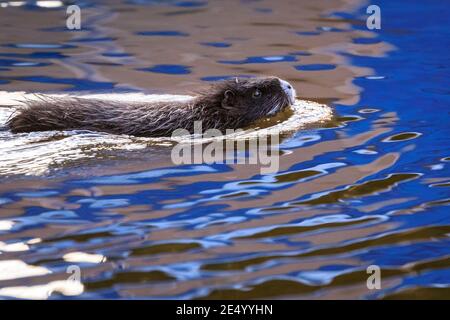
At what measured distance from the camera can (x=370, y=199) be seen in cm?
537

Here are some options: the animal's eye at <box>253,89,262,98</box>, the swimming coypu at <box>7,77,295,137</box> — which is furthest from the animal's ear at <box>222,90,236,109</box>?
the animal's eye at <box>253,89,262,98</box>

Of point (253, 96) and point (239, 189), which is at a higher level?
point (253, 96)

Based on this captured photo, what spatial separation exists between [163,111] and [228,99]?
2.17 feet

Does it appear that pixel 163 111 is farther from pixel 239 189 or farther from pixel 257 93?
pixel 239 189

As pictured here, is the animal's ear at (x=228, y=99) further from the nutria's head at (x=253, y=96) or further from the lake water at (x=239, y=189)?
the lake water at (x=239, y=189)

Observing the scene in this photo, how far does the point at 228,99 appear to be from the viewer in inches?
297

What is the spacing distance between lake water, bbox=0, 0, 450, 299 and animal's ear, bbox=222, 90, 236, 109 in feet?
2.69

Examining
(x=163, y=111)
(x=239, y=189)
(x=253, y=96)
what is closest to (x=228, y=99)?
(x=253, y=96)

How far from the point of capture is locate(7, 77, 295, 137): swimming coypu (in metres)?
6.92

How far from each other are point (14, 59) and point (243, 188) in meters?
4.88

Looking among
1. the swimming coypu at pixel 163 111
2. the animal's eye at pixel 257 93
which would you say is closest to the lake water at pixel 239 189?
the swimming coypu at pixel 163 111

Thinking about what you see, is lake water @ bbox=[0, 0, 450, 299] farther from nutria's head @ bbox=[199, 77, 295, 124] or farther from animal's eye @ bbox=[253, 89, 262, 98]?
animal's eye @ bbox=[253, 89, 262, 98]
